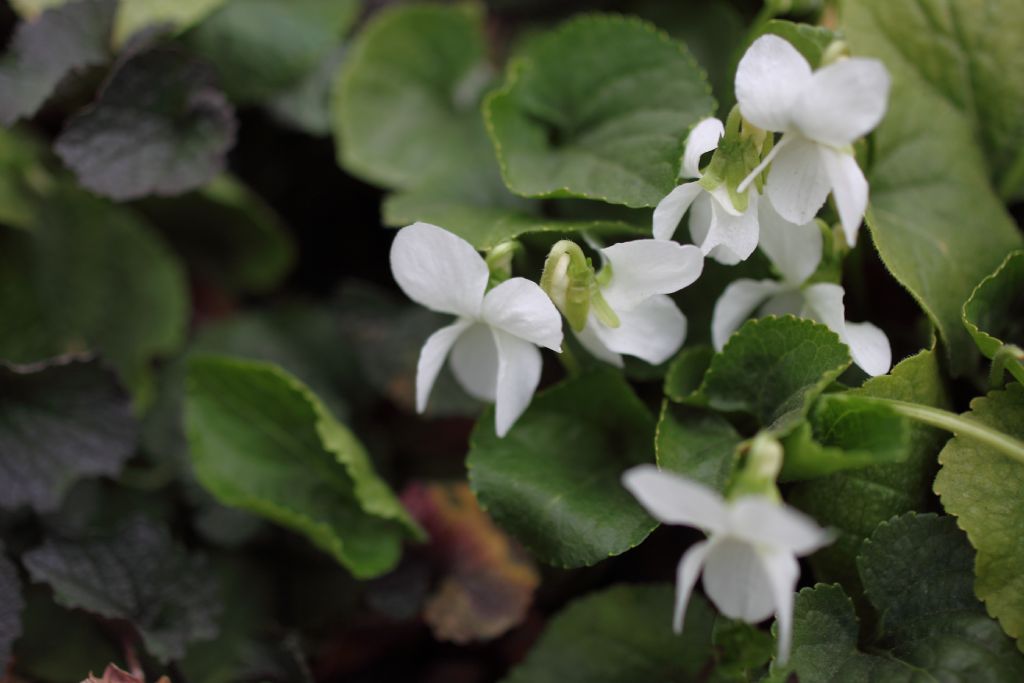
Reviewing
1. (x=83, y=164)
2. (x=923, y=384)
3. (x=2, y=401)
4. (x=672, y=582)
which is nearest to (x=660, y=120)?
(x=923, y=384)

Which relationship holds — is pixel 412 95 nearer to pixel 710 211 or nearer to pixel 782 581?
pixel 710 211

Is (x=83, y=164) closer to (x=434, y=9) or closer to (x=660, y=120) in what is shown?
(x=434, y=9)

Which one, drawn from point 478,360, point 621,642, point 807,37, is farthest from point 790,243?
point 621,642

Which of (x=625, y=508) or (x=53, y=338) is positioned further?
(x=53, y=338)

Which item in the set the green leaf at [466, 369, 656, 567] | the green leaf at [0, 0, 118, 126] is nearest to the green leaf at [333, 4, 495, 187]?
the green leaf at [0, 0, 118, 126]

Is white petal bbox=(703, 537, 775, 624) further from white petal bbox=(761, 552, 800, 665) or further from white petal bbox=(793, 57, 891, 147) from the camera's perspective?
white petal bbox=(793, 57, 891, 147)

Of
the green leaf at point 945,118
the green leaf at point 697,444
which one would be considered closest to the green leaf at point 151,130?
the green leaf at point 697,444
